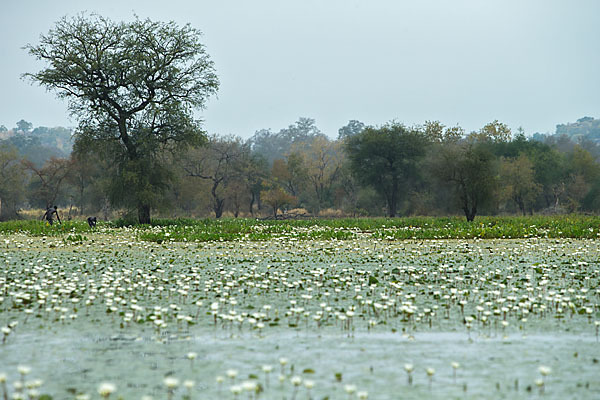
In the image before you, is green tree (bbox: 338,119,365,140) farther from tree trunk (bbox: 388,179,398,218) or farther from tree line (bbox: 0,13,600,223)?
tree trunk (bbox: 388,179,398,218)

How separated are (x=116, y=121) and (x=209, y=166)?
32.2 metres

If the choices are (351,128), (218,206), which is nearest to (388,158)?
(218,206)

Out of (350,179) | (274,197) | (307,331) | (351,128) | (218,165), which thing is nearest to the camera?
(307,331)

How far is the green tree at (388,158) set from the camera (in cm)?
6241

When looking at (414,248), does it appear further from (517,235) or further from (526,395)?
(526,395)

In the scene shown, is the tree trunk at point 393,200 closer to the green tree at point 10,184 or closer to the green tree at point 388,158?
the green tree at point 388,158

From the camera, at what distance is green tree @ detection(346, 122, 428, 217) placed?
62.4 m

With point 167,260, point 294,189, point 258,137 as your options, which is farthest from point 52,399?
point 258,137

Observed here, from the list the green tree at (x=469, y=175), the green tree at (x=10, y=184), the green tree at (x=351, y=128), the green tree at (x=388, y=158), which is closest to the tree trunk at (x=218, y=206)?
the green tree at (x=388, y=158)

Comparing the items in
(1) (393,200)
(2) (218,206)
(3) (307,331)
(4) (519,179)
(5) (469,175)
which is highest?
(4) (519,179)

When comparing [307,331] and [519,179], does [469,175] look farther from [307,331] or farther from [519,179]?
[307,331]

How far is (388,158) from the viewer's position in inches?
2473

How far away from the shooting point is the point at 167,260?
1825 centimetres

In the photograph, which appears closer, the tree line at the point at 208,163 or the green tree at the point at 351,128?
the tree line at the point at 208,163
